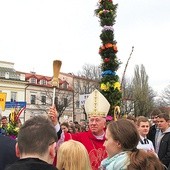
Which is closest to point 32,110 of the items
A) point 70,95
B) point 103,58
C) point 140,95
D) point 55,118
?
point 70,95

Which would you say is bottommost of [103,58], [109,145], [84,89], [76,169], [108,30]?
[76,169]

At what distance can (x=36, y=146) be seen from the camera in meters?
2.18

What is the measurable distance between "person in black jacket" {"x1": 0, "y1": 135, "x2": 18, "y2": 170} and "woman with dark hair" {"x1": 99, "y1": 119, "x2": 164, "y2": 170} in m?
1.20

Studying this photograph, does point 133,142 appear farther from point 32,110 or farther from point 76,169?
point 32,110

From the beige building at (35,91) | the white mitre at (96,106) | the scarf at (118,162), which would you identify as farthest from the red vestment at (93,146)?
the beige building at (35,91)

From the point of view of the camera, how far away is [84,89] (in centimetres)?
6191

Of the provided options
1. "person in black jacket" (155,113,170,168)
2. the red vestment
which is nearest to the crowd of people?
the red vestment

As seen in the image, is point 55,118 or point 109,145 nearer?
point 109,145

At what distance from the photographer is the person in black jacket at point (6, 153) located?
3.79m

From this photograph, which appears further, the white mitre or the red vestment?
the white mitre

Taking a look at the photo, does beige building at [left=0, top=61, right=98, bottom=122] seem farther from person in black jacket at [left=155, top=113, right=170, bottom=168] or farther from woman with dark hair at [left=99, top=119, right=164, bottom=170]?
woman with dark hair at [left=99, top=119, right=164, bottom=170]

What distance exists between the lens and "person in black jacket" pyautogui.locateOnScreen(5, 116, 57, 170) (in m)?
2.10

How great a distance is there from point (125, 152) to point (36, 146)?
3.14ft

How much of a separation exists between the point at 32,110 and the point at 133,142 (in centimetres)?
6182
